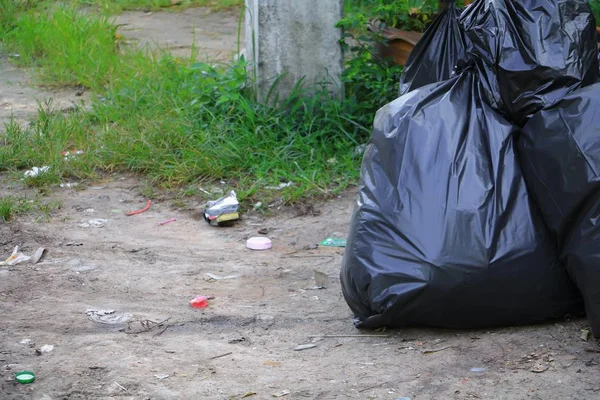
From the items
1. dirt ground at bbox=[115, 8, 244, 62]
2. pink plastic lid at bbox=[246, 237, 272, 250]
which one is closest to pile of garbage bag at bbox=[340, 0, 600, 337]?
pink plastic lid at bbox=[246, 237, 272, 250]

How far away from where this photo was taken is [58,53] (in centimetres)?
595

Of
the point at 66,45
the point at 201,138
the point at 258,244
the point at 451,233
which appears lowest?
the point at 258,244

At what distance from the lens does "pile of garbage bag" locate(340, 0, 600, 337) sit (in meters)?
2.48

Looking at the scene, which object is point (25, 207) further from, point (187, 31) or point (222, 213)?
point (187, 31)

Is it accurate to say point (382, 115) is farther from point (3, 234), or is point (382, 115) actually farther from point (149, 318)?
point (3, 234)

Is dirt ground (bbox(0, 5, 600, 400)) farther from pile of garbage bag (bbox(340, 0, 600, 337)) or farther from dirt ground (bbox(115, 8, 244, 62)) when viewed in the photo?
dirt ground (bbox(115, 8, 244, 62))

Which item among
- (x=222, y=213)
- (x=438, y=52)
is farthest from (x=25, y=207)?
(x=438, y=52)

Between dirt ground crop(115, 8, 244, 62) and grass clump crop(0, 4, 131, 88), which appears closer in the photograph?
grass clump crop(0, 4, 131, 88)

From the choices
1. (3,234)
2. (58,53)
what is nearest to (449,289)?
(3,234)

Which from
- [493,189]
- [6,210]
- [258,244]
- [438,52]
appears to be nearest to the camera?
[493,189]

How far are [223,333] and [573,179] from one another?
3.91 feet

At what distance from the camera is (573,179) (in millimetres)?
2441

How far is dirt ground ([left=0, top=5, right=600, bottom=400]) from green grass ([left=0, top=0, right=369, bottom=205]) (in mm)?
374

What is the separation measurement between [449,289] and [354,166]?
1874mm
